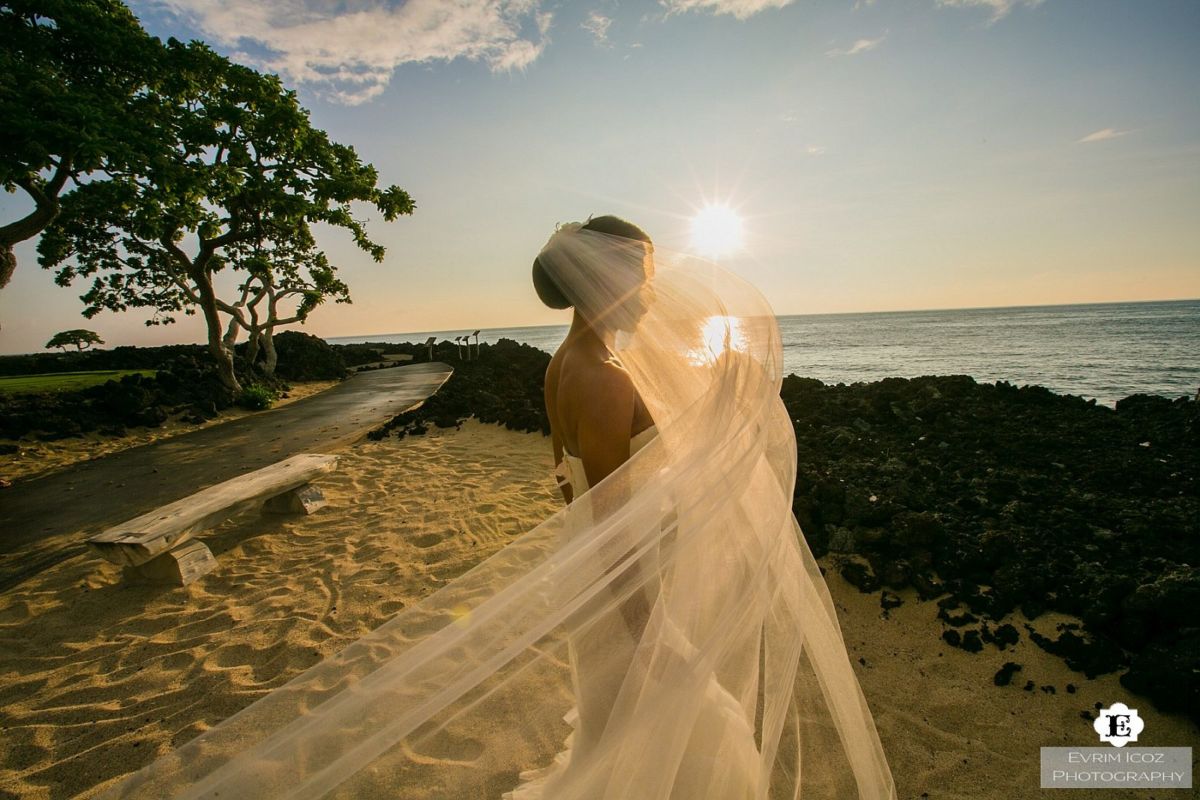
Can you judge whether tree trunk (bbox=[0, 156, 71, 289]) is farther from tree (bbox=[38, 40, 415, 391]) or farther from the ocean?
the ocean

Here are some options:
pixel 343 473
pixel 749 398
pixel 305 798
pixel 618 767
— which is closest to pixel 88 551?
pixel 343 473

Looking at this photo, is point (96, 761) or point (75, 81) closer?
point (96, 761)

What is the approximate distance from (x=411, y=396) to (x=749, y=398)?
47.9ft

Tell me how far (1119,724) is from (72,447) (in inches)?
→ 578

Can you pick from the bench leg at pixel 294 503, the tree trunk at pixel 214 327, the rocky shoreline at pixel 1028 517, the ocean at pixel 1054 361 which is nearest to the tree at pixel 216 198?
the tree trunk at pixel 214 327

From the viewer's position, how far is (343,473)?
8.14 metres

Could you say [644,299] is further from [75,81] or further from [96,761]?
[75,81]

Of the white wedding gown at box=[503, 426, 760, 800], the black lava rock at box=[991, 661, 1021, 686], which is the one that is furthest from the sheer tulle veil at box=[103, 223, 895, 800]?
the black lava rock at box=[991, 661, 1021, 686]

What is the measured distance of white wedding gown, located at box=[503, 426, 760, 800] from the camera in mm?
1728

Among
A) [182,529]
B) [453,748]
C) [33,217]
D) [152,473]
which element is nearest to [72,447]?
[152,473]

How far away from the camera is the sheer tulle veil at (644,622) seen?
4.95 ft

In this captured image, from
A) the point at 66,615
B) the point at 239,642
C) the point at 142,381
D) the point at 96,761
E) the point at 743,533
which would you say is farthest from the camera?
the point at 142,381

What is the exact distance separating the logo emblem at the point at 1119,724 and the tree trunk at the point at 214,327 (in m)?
17.8

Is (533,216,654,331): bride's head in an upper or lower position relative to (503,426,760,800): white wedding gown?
→ upper
